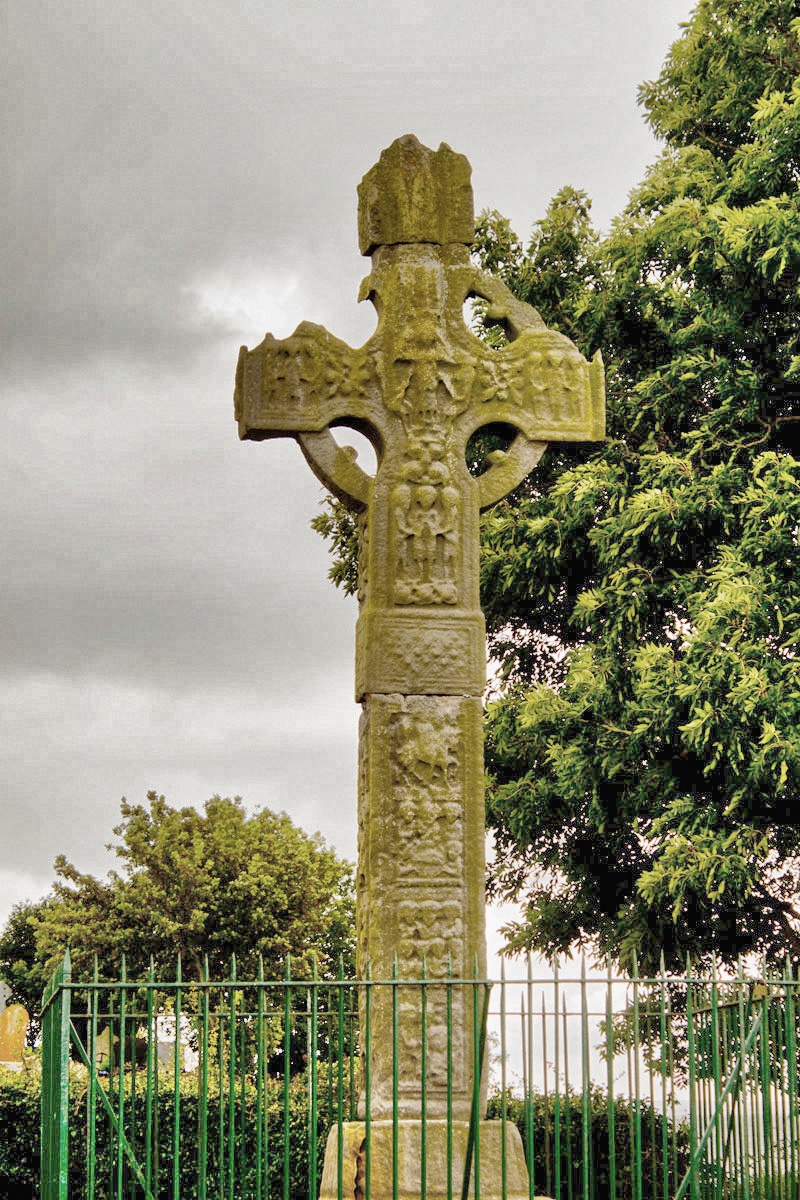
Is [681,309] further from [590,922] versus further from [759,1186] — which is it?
[759,1186]

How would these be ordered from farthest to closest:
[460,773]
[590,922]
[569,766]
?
1. [590,922]
2. [569,766]
3. [460,773]

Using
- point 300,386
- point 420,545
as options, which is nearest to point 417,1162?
point 420,545

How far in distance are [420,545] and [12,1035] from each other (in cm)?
2230

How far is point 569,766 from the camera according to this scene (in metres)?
16.2

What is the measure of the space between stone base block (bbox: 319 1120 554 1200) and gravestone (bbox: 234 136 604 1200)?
1cm

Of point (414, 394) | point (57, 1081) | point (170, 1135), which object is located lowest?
point (170, 1135)

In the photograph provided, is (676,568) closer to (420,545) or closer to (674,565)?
(674,565)

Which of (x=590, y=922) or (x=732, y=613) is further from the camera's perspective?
(x=590, y=922)

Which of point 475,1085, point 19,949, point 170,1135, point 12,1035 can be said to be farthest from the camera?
point 19,949

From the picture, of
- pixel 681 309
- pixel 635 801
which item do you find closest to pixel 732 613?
pixel 635 801

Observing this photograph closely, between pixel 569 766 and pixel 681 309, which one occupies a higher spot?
pixel 681 309

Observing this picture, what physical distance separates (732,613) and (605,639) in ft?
6.36

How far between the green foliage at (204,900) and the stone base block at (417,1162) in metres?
21.9

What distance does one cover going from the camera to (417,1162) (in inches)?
306
